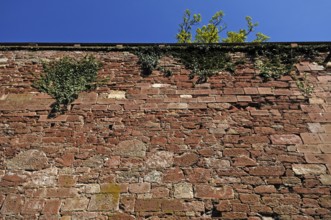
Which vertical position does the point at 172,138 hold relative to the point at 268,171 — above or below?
above

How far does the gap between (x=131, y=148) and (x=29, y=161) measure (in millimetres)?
1515

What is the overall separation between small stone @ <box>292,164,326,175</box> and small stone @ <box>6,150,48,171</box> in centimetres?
362

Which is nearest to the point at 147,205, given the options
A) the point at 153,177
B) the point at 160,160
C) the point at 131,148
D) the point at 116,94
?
the point at 153,177

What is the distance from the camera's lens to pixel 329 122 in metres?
5.29

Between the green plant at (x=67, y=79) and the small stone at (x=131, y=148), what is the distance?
4.28ft

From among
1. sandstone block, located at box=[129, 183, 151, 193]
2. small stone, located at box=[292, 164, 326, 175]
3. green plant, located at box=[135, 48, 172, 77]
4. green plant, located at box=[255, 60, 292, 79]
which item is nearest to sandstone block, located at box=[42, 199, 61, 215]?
sandstone block, located at box=[129, 183, 151, 193]

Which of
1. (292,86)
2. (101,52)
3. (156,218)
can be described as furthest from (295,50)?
(156,218)

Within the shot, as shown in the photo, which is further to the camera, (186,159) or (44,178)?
(186,159)

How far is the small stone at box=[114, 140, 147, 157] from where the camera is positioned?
492 centimetres

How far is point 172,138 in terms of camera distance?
16.7 feet

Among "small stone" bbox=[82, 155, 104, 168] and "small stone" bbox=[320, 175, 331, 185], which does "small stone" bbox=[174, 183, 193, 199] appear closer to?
"small stone" bbox=[82, 155, 104, 168]

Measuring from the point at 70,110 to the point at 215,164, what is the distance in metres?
2.59

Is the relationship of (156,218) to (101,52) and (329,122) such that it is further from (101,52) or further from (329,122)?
Result: (101,52)

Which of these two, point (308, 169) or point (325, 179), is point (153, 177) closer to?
point (308, 169)
